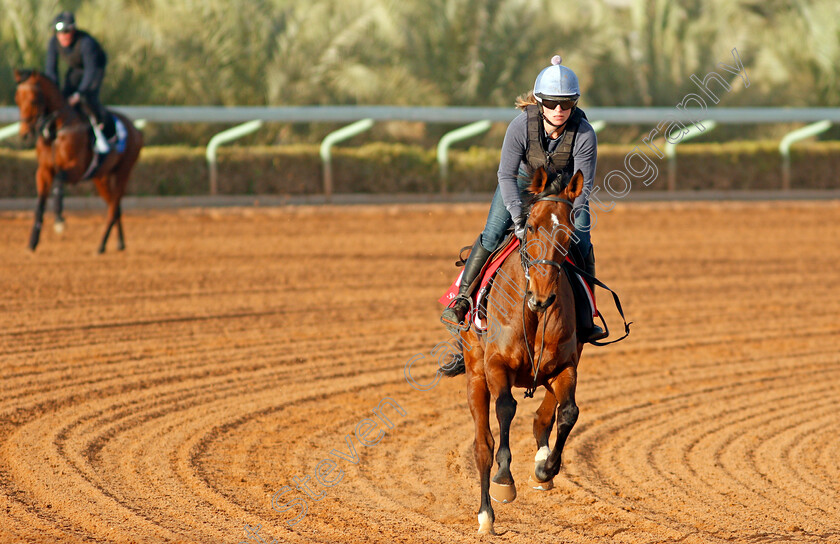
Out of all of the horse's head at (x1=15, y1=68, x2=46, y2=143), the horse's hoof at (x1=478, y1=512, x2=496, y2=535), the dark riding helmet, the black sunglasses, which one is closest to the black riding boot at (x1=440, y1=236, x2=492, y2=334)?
the black sunglasses

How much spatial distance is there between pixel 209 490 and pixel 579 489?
216cm

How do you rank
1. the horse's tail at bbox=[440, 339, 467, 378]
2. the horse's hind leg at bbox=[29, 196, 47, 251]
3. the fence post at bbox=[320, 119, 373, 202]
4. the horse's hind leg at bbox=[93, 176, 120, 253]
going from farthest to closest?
the fence post at bbox=[320, 119, 373, 202] < the horse's hind leg at bbox=[93, 176, 120, 253] < the horse's hind leg at bbox=[29, 196, 47, 251] < the horse's tail at bbox=[440, 339, 467, 378]

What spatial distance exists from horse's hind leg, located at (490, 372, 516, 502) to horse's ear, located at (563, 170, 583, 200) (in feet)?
3.40

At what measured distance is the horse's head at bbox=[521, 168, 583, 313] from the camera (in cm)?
494

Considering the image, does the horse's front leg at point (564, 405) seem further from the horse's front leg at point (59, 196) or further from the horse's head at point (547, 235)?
the horse's front leg at point (59, 196)

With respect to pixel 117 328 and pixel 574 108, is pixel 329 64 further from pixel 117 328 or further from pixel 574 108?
pixel 574 108

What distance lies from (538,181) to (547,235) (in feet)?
1.13

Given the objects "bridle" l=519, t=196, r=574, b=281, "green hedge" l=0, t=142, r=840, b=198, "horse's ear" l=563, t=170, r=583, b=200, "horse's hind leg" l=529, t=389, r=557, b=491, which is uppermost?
"horse's ear" l=563, t=170, r=583, b=200

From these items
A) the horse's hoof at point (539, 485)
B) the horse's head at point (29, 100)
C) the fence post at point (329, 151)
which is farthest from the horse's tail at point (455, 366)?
the fence post at point (329, 151)

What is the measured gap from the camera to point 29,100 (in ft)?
45.1

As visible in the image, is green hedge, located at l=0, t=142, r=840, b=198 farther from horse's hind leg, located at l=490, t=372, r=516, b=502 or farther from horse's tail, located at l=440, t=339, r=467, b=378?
horse's hind leg, located at l=490, t=372, r=516, b=502

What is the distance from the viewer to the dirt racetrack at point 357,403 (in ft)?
17.9

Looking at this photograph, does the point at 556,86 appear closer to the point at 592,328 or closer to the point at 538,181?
the point at 538,181

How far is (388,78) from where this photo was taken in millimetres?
24422
